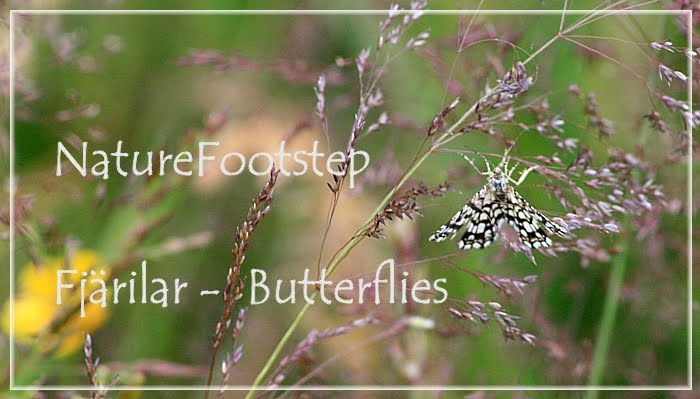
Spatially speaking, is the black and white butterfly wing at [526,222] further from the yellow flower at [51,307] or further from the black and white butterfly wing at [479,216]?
the yellow flower at [51,307]

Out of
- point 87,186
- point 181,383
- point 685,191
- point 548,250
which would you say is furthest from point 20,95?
point 685,191

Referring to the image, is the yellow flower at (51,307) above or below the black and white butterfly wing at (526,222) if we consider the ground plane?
below

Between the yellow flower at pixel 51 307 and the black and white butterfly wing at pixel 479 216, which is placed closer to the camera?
the black and white butterfly wing at pixel 479 216

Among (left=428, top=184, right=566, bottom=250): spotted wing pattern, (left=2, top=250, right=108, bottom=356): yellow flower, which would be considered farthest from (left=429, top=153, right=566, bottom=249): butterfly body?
(left=2, top=250, right=108, bottom=356): yellow flower

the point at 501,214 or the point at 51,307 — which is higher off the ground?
the point at 501,214

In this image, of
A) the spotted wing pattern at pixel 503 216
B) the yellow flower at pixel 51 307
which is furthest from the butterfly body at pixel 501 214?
the yellow flower at pixel 51 307

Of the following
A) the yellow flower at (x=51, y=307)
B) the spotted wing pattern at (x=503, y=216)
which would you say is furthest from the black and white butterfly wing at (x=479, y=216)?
the yellow flower at (x=51, y=307)

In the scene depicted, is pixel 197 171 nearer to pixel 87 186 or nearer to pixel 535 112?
pixel 87 186

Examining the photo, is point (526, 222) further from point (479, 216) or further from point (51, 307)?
point (51, 307)

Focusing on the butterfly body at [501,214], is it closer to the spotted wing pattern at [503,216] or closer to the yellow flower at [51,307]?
the spotted wing pattern at [503,216]

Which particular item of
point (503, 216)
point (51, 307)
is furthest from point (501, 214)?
point (51, 307)
